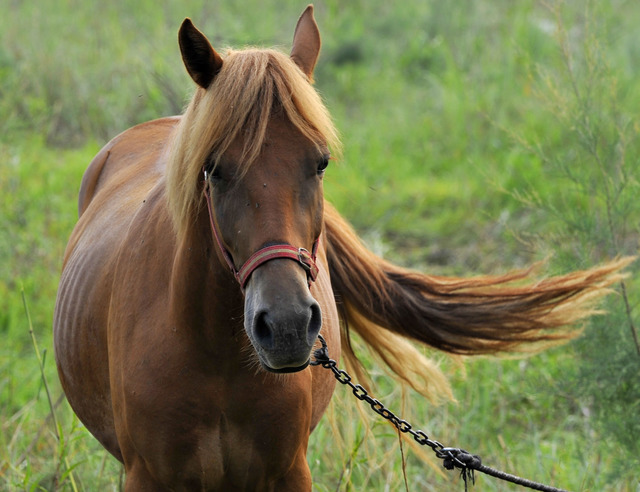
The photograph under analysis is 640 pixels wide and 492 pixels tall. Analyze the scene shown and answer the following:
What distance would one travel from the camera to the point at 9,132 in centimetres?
762

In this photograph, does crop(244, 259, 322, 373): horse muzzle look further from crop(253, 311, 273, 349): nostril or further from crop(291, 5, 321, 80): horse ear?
crop(291, 5, 321, 80): horse ear

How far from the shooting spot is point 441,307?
3.78m

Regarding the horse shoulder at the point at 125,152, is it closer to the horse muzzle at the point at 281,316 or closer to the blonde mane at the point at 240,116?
the blonde mane at the point at 240,116

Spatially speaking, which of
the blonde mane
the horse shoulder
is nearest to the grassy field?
the horse shoulder

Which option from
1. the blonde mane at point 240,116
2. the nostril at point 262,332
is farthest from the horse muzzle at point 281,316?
the blonde mane at point 240,116

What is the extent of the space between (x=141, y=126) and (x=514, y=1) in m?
8.54

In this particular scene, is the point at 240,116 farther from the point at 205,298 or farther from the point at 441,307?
the point at 441,307

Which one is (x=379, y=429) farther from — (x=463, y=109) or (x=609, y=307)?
(x=463, y=109)

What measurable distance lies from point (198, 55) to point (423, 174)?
21.1ft

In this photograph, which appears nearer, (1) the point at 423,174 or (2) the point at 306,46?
(2) the point at 306,46


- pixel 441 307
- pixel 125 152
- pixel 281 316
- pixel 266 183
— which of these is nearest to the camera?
pixel 281 316

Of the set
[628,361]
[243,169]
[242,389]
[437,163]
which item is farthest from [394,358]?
[437,163]

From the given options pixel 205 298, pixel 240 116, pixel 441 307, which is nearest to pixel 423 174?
pixel 441 307

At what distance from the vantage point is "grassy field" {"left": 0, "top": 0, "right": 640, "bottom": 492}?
4.03m
